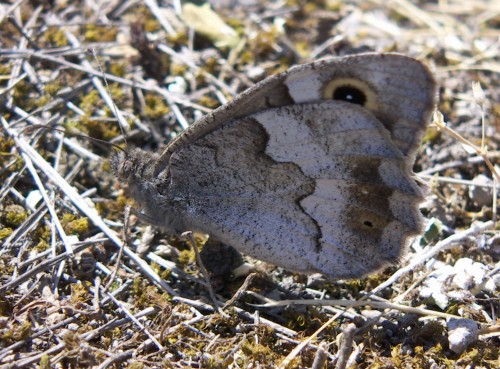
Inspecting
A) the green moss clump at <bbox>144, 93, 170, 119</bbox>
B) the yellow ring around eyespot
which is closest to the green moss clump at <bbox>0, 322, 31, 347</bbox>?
the green moss clump at <bbox>144, 93, 170, 119</bbox>

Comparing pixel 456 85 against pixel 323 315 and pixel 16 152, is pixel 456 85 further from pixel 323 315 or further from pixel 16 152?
pixel 16 152

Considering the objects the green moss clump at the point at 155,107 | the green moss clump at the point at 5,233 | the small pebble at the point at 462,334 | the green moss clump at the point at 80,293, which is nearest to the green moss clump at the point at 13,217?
the green moss clump at the point at 5,233

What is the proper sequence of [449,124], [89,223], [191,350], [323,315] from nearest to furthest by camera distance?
[191,350], [323,315], [89,223], [449,124]

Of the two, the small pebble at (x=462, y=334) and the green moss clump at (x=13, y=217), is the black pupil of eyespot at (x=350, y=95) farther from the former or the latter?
the green moss clump at (x=13, y=217)

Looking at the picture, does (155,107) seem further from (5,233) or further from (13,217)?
(5,233)

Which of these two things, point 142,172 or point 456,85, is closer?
point 142,172

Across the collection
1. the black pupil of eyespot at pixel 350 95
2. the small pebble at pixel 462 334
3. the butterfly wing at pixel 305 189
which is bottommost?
the small pebble at pixel 462 334

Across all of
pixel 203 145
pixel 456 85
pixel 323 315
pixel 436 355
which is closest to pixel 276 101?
pixel 203 145
